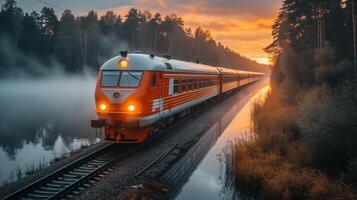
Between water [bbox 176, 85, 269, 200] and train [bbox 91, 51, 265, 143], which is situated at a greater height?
train [bbox 91, 51, 265, 143]

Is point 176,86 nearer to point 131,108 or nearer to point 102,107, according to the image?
point 131,108

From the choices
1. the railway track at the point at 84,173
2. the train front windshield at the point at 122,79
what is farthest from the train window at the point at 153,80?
the railway track at the point at 84,173

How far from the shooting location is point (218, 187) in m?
11.3

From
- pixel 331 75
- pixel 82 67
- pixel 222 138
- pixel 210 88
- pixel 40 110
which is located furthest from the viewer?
pixel 82 67

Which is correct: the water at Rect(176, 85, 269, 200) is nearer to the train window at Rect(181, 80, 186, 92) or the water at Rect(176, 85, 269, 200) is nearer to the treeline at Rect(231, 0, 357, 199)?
the treeline at Rect(231, 0, 357, 199)

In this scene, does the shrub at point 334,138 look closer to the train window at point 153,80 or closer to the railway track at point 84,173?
the railway track at point 84,173

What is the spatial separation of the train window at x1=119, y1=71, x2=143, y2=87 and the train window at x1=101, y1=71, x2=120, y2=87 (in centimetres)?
21

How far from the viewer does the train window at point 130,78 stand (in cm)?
1392

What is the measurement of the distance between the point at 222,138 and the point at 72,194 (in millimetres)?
9869

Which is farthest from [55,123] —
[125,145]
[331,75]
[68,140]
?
[331,75]

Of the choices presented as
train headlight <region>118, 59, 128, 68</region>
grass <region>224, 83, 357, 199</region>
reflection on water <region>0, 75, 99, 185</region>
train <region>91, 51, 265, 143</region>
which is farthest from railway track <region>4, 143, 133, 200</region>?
grass <region>224, 83, 357, 199</region>

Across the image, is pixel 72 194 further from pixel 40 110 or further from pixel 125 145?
pixel 40 110

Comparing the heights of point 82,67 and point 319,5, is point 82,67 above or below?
below

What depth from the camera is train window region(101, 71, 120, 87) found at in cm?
1406
